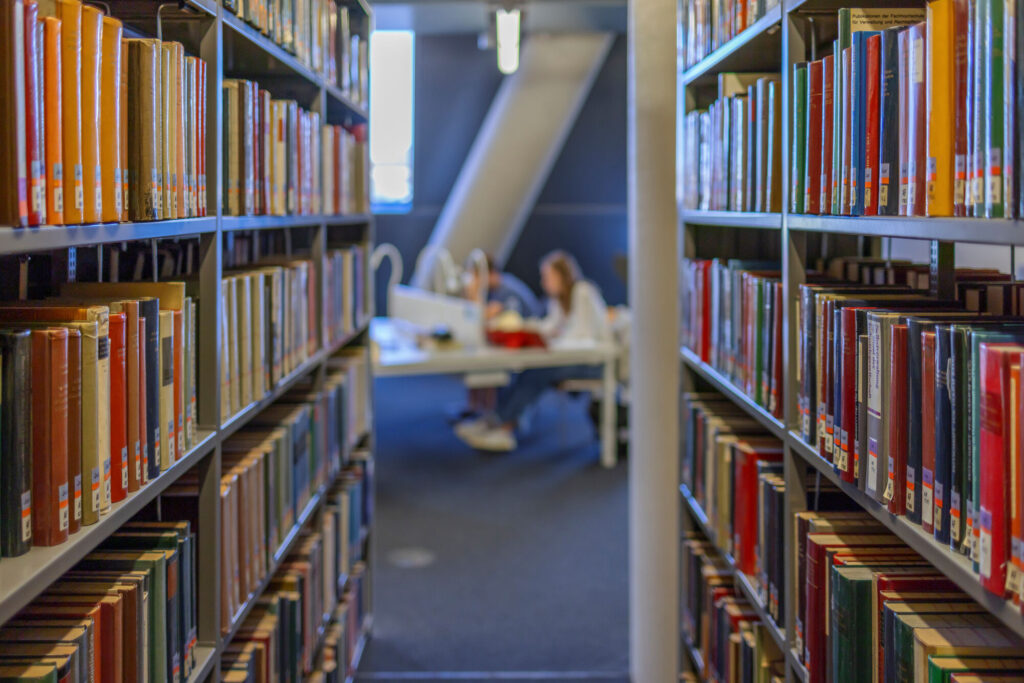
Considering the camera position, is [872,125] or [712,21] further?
[712,21]

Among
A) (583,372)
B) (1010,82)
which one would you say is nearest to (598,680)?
(1010,82)

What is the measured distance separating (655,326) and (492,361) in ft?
8.83

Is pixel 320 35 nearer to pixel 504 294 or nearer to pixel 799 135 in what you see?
pixel 799 135

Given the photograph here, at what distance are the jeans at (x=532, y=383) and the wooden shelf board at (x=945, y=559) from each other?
462 cm

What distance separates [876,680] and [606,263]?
8505 millimetres

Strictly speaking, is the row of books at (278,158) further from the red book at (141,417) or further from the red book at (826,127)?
the red book at (826,127)

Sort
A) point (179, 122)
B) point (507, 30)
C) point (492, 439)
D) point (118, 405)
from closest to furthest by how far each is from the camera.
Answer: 1. point (118, 405)
2. point (179, 122)
3. point (507, 30)
4. point (492, 439)

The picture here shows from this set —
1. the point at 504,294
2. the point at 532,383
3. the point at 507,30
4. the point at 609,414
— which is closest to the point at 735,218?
the point at 507,30

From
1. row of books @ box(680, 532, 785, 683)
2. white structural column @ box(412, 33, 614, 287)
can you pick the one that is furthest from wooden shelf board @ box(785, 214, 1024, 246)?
white structural column @ box(412, 33, 614, 287)

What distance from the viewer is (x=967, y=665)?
1.29 metres

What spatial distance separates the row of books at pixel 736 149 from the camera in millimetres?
2021

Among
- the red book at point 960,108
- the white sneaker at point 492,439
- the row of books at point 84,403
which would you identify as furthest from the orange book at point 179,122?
the white sneaker at point 492,439

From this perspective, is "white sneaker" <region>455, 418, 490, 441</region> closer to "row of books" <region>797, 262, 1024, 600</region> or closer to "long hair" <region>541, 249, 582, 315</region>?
"long hair" <region>541, 249, 582, 315</region>

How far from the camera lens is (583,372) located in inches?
248
